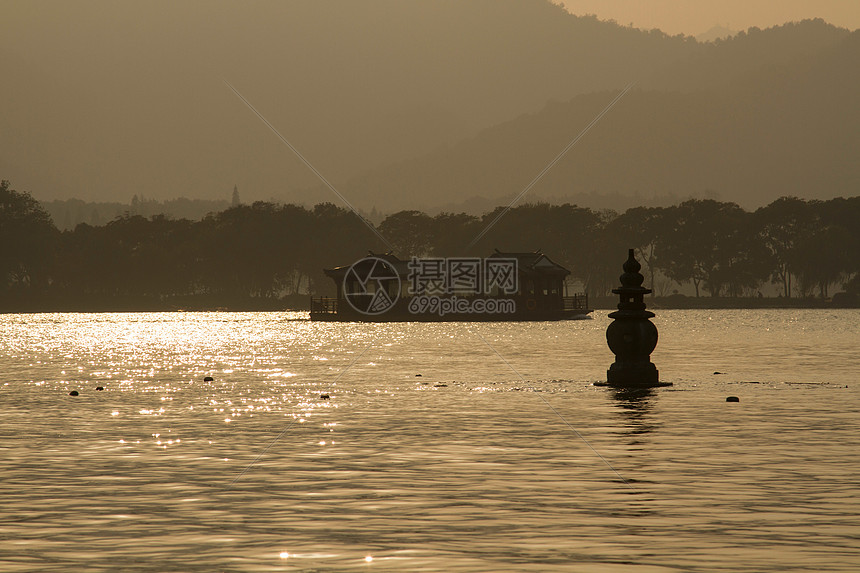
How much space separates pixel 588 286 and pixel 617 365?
146 metres

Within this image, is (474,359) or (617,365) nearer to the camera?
(617,365)

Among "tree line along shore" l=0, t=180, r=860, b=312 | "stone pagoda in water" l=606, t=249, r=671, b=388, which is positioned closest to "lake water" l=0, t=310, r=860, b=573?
"stone pagoda in water" l=606, t=249, r=671, b=388

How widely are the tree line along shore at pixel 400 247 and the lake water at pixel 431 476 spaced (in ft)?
435

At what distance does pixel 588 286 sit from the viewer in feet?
576

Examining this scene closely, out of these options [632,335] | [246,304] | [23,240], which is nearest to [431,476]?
[632,335]

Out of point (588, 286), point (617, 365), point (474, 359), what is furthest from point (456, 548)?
point (588, 286)

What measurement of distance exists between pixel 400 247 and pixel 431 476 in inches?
6447

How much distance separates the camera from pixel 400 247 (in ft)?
585

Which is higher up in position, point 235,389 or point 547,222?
point 547,222

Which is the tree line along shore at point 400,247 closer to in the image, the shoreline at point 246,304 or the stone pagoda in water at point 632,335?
the shoreline at point 246,304

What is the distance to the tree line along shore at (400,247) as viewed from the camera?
161750mm

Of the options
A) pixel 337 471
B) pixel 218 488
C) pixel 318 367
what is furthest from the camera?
pixel 318 367

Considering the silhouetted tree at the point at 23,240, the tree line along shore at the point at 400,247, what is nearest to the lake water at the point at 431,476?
the tree line along shore at the point at 400,247

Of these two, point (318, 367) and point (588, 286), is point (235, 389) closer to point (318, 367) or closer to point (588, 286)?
point (318, 367)
